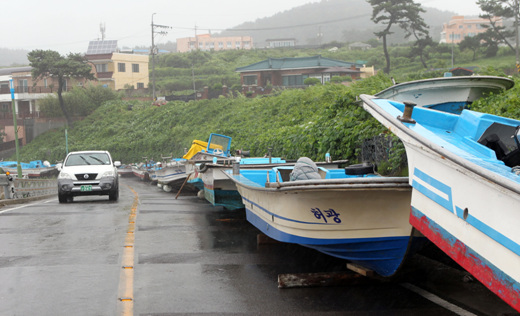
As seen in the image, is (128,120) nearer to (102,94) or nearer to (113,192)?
(102,94)

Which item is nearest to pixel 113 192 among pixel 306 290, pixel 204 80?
pixel 306 290

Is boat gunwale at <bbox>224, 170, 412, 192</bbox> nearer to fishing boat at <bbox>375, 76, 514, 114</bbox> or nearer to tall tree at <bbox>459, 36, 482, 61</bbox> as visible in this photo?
fishing boat at <bbox>375, 76, 514, 114</bbox>

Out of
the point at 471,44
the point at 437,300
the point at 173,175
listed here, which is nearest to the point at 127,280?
the point at 437,300

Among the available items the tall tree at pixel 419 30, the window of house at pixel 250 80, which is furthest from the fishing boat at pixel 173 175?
the window of house at pixel 250 80

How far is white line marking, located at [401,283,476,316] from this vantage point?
6.51m

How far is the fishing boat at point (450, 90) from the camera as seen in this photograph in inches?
346

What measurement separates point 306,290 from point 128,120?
6437cm

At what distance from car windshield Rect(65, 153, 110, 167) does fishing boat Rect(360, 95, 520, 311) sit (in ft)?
47.2

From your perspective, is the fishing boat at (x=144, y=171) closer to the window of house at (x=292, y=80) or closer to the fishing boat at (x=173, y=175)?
the fishing boat at (x=173, y=175)

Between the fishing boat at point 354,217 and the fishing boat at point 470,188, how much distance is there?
620 mm

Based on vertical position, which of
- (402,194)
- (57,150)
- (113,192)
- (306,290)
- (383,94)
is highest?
(383,94)

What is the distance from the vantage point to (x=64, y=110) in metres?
72.0

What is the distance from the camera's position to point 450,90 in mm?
8930

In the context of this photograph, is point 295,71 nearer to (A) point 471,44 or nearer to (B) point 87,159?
(A) point 471,44
